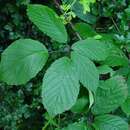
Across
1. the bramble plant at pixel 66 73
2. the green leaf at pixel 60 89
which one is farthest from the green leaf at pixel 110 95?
the green leaf at pixel 60 89

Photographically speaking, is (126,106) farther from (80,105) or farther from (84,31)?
(84,31)

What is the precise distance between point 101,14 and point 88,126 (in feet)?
2.69

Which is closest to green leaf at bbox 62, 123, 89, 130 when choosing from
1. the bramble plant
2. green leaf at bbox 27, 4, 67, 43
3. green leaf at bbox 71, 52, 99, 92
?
the bramble plant

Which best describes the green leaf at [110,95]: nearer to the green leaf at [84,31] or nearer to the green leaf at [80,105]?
the green leaf at [80,105]

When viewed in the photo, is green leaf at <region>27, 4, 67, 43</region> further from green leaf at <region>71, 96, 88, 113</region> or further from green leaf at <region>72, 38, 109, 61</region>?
green leaf at <region>71, 96, 88, 113</region>

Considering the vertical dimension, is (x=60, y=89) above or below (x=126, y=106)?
above

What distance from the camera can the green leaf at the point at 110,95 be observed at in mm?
890

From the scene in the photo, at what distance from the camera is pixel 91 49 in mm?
871

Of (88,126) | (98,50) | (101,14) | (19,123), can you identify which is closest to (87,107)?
(88,126)

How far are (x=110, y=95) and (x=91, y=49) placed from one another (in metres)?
0.14

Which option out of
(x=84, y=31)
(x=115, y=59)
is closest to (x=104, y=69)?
(x=115, y=59)

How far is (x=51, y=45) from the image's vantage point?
1693 millimetres

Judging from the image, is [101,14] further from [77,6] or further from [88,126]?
[88,126]

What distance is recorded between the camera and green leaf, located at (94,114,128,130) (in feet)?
2.86
